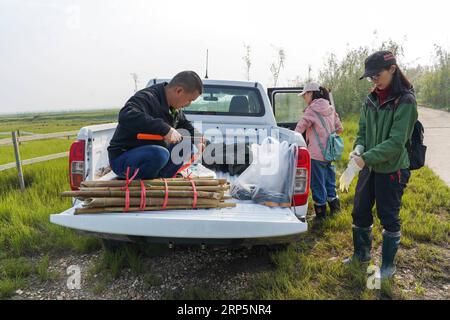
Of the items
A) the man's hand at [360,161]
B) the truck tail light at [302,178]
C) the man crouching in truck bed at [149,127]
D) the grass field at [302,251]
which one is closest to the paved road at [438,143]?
the grass field at [302,251]

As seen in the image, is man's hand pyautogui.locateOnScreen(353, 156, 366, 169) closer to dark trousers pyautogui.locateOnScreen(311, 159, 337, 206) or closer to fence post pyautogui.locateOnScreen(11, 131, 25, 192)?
dark trousers pyautogui.locateOnScreen(311, 159, 337, 206)

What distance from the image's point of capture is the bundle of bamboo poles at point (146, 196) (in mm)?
2196

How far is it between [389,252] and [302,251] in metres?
0.83

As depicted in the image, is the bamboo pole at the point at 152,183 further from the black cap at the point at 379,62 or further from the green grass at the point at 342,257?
the black cap at the point at 379,62

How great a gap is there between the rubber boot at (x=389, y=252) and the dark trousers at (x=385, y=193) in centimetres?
5

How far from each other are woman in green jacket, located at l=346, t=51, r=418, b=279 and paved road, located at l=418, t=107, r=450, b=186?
3623 mm

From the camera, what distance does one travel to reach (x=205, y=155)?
3.62 meters

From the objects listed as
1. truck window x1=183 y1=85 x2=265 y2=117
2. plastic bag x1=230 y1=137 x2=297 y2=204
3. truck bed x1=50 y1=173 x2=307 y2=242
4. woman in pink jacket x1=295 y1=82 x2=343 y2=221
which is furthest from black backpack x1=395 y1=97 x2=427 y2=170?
truck window x1=183 y1=85 x2=265 y2=117

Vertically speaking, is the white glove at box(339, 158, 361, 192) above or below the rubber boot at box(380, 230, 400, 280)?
above

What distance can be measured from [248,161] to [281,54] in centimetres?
1439

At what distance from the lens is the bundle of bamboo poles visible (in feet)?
7.21

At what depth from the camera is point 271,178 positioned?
104 inches
